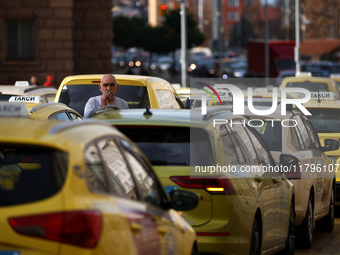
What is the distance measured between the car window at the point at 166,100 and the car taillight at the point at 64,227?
33.5 feet

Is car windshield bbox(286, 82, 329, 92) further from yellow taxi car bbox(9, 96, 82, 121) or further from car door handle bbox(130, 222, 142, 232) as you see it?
car door handle bbox(130, 222, 142, 232)

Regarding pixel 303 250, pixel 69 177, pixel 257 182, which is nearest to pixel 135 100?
pixel 303 250

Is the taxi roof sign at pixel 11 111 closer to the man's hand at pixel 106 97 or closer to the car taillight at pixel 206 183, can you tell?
the car taillight at pixel 206 183

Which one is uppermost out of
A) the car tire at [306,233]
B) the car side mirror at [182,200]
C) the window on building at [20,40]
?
the window on building at [20,40]

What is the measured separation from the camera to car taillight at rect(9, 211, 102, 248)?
4.66 metres

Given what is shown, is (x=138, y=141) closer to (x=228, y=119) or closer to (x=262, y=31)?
(x=228, y=119)

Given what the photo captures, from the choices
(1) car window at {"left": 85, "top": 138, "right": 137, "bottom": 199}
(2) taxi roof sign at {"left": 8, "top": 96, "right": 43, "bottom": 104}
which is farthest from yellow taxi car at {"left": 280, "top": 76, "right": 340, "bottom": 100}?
(1) car window at {"left": 85, "top": 138, "right": 137, "bottom": 199}

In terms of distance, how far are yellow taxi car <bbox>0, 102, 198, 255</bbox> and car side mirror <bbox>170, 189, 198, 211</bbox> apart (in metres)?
0.07

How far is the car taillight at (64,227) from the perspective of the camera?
15.3ft

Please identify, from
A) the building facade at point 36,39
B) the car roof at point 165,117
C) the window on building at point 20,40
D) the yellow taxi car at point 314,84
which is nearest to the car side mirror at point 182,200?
the car roof at point 165,117

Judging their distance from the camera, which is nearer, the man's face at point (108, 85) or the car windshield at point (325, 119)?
the man's face at point (108, 85)

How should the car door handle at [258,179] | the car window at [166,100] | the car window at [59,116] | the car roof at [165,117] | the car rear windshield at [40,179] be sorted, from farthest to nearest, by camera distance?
the car window at [166,100], the car window at [59,116], the car door handle at [258,179], the car roof at [165,117], the car rear windshield at [40,179]

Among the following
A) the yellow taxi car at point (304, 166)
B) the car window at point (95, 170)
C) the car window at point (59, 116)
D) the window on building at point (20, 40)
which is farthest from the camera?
the window on building at point (20, 40)

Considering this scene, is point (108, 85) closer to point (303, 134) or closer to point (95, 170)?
point (303, 134)
